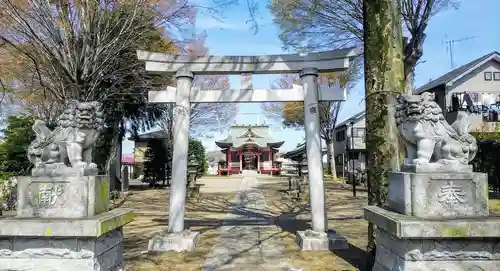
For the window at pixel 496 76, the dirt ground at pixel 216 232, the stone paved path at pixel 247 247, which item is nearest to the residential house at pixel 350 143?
the window at pixel 496 76

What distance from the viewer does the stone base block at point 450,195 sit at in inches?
157

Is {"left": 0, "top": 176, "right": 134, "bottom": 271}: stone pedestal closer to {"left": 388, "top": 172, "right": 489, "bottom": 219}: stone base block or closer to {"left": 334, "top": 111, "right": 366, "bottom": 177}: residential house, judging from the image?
{"left": 388, "top": 172, "right": 489, "bottom": 219}: stone base block

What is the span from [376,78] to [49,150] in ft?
15.0

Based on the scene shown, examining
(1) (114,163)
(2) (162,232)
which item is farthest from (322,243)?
(1) (114,163)

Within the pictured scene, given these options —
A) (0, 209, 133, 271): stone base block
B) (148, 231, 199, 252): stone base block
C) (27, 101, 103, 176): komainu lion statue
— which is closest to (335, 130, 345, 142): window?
(148, 231, 199, 252): stone base block

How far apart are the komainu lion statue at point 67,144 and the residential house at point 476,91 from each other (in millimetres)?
25567

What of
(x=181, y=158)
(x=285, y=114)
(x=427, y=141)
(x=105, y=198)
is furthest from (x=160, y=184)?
(x=427, y=141)

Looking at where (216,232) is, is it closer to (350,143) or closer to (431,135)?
(431,135)

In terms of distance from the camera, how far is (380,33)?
5.57m

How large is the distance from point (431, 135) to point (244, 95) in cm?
443

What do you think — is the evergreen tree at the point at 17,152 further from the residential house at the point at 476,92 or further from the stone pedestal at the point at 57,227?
the residential house at the point at 476,92

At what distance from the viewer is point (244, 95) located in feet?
26.4

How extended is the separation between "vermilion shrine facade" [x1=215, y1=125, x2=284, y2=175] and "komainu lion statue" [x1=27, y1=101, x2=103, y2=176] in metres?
41.6

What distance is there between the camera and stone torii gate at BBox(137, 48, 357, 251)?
7.36 meters
